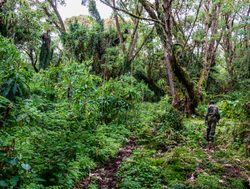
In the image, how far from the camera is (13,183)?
375 cm

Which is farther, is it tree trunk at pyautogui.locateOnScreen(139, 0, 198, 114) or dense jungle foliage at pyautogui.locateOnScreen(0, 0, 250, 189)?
tree trunk at pyautogui.locateOnScreen(139, 0, 198, 114)

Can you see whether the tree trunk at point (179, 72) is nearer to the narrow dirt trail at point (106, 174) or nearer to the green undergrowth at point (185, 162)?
the green undergrowth at point (185, 162)

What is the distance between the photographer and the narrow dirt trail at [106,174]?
5.87 meters

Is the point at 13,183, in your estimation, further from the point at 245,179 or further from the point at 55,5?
the point at 55,5

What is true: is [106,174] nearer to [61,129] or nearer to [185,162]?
[61,129]

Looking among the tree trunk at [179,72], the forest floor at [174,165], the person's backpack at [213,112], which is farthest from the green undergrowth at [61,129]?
the person's backpack at [213,112]

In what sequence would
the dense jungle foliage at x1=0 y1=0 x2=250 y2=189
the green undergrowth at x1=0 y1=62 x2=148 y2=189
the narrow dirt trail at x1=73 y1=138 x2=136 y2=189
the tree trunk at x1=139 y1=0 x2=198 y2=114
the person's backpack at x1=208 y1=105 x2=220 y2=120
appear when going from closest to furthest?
1. the green undergrowth at x1=0 y1=62 x2=148 y2=189
2. the dense jungle foliage at x1=0 y1=0 x2=250 y2=189
3. the narrow dirt trail at x1=73 y1=138 x2=136 y2=189
4. the person's backpack at x1=208 y1=105 x2=220 y2=120
5. the tree trunk at x1=139 y1=0 x2=198 y2=114

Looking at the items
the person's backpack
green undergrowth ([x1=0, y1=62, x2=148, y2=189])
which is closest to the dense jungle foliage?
green undergrowth ([x1=0, y1=62, x2=148, y2=189])

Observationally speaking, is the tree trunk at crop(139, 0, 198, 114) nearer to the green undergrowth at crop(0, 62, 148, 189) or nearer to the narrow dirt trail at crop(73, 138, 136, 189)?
the green undergrowth at crop(0, 62, 148, 189)

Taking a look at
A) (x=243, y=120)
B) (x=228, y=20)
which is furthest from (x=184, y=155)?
(x=228, y=20)

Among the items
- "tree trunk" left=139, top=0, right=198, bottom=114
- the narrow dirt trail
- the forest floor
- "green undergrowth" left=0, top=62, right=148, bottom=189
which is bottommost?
the narrow dirt trail

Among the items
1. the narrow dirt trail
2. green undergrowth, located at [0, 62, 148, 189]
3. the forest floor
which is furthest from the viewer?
the forest floor

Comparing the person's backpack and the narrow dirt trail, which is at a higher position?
the person's backpack

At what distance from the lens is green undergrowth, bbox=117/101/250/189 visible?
239 inches
